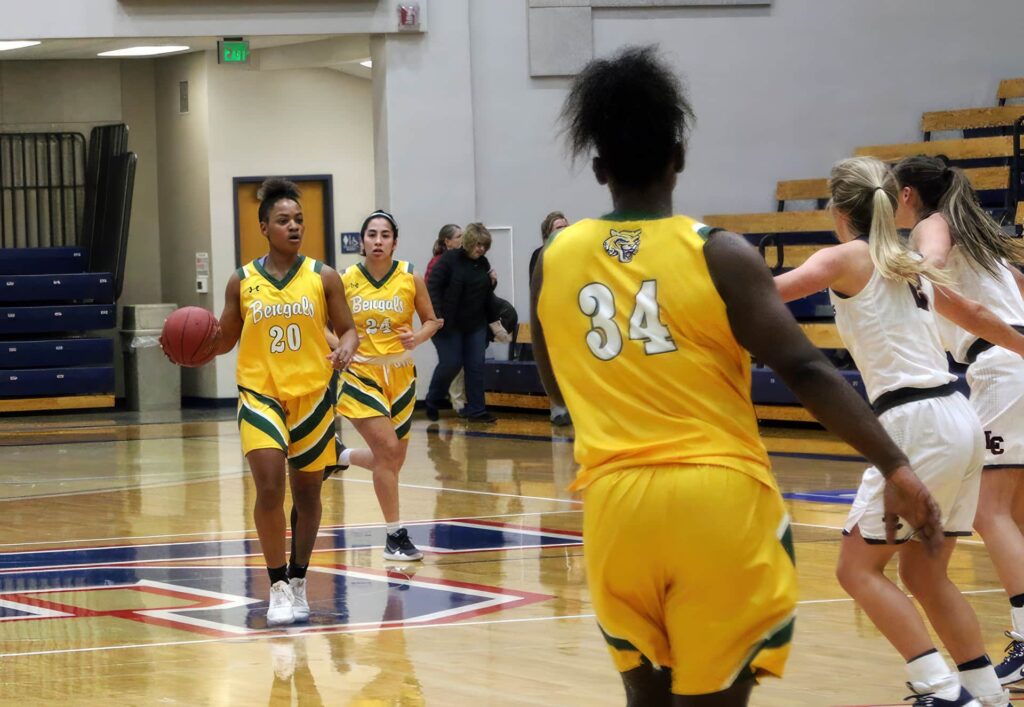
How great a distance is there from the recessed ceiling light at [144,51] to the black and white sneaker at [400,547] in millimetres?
→ 10981

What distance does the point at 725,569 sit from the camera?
9.36 ft

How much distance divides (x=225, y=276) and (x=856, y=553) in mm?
15406

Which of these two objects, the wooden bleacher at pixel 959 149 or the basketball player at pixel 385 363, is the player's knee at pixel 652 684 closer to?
the basketball player at pixel 385 363

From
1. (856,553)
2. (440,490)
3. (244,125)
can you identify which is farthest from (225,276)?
(856,553)

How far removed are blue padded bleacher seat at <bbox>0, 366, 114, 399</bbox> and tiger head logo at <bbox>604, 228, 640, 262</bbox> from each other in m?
16.6

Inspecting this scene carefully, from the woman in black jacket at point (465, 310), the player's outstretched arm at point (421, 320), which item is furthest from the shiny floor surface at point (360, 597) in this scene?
the woman in black jacket at point (465, 310)

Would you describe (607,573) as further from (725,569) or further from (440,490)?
(440,490)

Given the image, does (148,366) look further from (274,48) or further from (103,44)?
(274,48)

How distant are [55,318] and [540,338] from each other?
16633 millimetres

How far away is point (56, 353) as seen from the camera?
1892cm

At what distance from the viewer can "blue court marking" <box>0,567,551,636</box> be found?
22.4ft

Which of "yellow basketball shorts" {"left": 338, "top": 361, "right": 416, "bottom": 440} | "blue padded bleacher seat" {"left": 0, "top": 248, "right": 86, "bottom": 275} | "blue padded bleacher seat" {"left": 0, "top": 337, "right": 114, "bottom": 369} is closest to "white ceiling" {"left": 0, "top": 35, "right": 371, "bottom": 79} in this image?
"blue padded bleacher seat" {"left": 0, "top": 248, "right": 86, "bottom": 275}

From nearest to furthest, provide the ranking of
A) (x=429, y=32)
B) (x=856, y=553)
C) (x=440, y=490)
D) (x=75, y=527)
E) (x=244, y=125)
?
(x=856, y=553)
(x=75, y=527)
(x=440, y=490)
(x=429, y=32)
(x=244, y=125)

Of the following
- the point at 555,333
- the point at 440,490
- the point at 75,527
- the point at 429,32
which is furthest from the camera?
the point at 429,32
